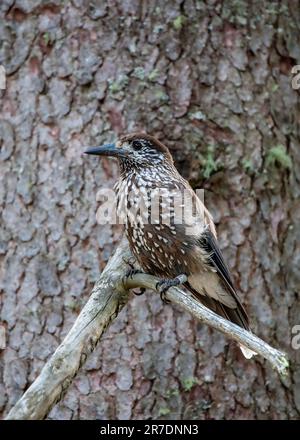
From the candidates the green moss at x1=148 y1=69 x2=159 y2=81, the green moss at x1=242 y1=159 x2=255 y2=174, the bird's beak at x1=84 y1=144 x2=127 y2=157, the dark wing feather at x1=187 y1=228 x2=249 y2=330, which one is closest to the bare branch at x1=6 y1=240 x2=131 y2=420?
the dark wing feather at x1=187 y1=228 x2=249 y2=330

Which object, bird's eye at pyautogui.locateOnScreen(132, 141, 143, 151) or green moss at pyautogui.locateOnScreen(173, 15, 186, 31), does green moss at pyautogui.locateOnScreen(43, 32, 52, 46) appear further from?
bird's eye at pyautogui.locateOnScreen(132, 141, 143, 151)

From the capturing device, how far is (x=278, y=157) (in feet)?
17.2

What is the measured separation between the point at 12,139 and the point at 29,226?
1.81 feet

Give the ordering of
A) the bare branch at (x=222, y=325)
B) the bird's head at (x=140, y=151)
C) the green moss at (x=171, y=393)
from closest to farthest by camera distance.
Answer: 1. the bare branch at (x=222, y=325)
2. the bird's head at (x=140, y=151)
3. the green moss at (x=171, y=393)

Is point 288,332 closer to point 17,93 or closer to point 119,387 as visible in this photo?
point 119,387

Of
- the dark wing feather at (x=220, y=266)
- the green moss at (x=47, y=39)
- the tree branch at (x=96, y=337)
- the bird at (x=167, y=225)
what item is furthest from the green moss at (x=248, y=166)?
the green moss at (x=47, y=39)

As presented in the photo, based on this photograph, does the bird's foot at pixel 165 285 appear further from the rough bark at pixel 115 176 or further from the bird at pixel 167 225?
the rough bark at pixel 115 176

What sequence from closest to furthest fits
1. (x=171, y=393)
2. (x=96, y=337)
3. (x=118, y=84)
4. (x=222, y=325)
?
(x=222, y=325) < (x=96, y=337) < (x=171, y=393) < (x=118, y=84)

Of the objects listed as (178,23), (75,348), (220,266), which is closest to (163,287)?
(220,266)

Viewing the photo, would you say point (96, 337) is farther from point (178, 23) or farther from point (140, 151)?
point (178, 23)

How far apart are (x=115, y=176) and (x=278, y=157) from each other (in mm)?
1006

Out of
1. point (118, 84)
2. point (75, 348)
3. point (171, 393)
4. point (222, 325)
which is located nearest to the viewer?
point (222, 325)

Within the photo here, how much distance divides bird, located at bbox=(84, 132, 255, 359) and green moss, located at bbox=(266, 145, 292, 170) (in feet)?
2.09

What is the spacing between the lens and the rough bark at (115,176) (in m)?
→ 4.94
